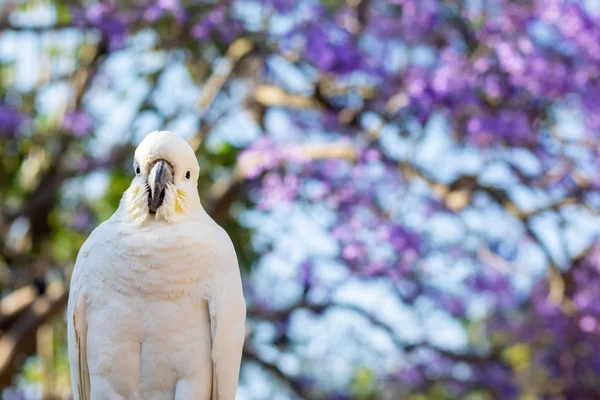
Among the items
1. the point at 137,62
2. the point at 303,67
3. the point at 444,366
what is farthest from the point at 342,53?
the point at 444,366

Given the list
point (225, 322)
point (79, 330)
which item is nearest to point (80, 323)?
point (79, 330)

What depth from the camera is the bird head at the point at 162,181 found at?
5.99 ft

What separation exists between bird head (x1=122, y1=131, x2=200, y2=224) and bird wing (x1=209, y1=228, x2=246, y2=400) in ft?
0.48

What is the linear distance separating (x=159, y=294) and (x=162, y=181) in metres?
0.25

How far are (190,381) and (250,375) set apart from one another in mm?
4505

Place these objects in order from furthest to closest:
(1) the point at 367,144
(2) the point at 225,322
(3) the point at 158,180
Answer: (1) the point at 367,144, (2) the point at 225,322, (3) the point at 158,180

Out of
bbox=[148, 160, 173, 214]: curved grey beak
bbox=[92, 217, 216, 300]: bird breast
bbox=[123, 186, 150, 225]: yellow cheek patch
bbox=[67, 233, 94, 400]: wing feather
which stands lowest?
bbox=[67, 233, 94, 400]: wing feather

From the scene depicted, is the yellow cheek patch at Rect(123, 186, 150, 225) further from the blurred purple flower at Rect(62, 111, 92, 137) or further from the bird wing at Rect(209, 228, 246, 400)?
the blurred purple flower at Rect(62, 111, 92, 137)

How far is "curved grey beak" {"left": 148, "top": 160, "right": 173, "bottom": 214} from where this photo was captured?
181cm

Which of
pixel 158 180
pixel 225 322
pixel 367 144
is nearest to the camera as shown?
pixel 158 180

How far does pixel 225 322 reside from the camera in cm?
195

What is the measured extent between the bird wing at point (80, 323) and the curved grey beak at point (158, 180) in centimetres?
19

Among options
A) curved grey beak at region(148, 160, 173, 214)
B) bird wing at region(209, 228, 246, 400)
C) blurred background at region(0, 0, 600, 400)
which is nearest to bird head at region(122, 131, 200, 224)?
curved grey beak at region(148, 160, 173, 214)

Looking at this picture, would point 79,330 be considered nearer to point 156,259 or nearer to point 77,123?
point 156,259
